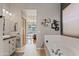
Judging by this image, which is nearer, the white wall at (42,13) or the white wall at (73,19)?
the white wall at (73,19)

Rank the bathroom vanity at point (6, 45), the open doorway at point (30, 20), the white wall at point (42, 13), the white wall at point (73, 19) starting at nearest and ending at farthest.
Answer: the white wall at point (73, 19)
the bathroom vanity at point (6, 45)
the white wall at point (42, 13)
the open doorway at point (30, 20)

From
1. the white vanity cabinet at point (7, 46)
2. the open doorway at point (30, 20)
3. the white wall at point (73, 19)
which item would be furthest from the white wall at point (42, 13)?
the white wall at point (73, 19)

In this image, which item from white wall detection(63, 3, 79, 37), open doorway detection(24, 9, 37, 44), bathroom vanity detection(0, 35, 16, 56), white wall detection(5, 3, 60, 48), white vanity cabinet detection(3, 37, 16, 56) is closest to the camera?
white wall detection(63, 3, 79, 37)

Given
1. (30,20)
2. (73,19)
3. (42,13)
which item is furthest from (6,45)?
(42,13)

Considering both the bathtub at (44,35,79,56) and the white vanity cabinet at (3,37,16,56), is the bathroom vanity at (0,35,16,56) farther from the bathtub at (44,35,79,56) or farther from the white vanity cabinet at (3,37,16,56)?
the bathtub at (44,35,79,56)

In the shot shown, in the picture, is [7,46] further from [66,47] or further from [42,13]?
[42,13]

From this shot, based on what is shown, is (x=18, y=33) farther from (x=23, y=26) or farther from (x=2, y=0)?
(x=2, y=0)

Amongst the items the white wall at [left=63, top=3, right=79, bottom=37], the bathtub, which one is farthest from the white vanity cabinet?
the white wall at [left=63, top=3, right=79, bottom=37]

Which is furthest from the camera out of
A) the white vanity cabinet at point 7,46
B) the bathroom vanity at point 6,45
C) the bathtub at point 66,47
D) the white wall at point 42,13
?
the white wall at point 42,13

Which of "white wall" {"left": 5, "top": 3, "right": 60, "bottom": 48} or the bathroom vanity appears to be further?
"white wall" {"left": 5, "top": 3, "right": 60, "bottom": 48}

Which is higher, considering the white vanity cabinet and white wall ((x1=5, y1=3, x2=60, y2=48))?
white wall ((x1=5, y1=3, x2=60, y2=48))

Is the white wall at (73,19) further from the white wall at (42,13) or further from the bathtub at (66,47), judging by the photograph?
the white wall at (42,13)

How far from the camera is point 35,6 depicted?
505cm

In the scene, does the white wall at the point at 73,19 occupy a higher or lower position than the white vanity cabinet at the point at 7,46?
higher
